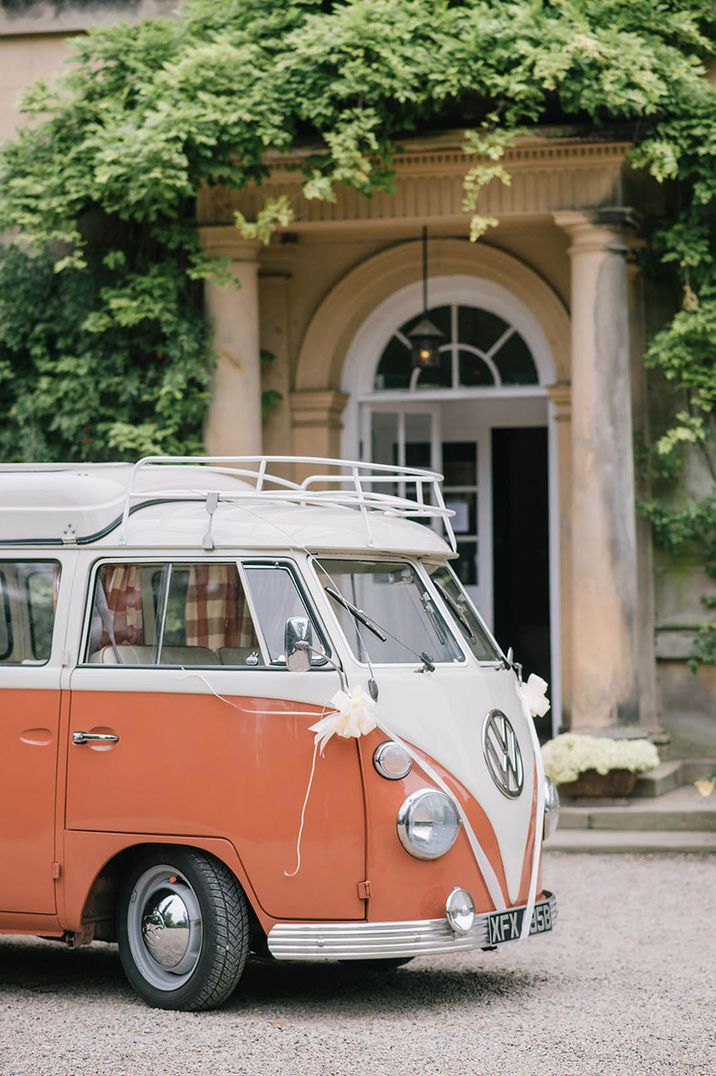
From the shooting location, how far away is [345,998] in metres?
7.10

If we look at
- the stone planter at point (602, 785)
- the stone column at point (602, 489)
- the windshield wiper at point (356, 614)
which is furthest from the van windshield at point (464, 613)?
the stone column at point (602, 489)

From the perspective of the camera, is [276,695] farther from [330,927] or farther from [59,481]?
[59,481]

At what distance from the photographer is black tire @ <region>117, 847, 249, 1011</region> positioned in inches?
261

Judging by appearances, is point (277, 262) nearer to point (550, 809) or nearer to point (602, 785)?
point (602, 785)

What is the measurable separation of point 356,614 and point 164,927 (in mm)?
1469

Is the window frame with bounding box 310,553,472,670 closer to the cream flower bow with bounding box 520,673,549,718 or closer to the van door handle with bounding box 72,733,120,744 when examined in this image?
the cream flower bow with bounding box 520,673,549,718

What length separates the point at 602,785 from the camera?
1135cm

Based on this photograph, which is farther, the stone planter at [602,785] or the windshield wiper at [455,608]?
the stone planter at [602,785]

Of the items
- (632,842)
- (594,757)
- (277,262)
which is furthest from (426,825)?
(277,262)

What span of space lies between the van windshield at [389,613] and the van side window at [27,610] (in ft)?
3.99

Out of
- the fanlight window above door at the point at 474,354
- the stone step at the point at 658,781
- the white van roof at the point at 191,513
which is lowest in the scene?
the stone step at the point at 658,781

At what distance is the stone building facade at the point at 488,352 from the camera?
38.5ft

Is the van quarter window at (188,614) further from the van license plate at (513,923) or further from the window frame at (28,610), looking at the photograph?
the van license plate at (513,923)

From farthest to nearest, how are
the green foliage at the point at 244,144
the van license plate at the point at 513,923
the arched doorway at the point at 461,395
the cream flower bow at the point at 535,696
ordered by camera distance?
the arched doorway at the point at 461,395 < the green foliage at the point at 244,144 < the cream flower bow at the point at 535,696 < the van license plate at the point at 513,923
